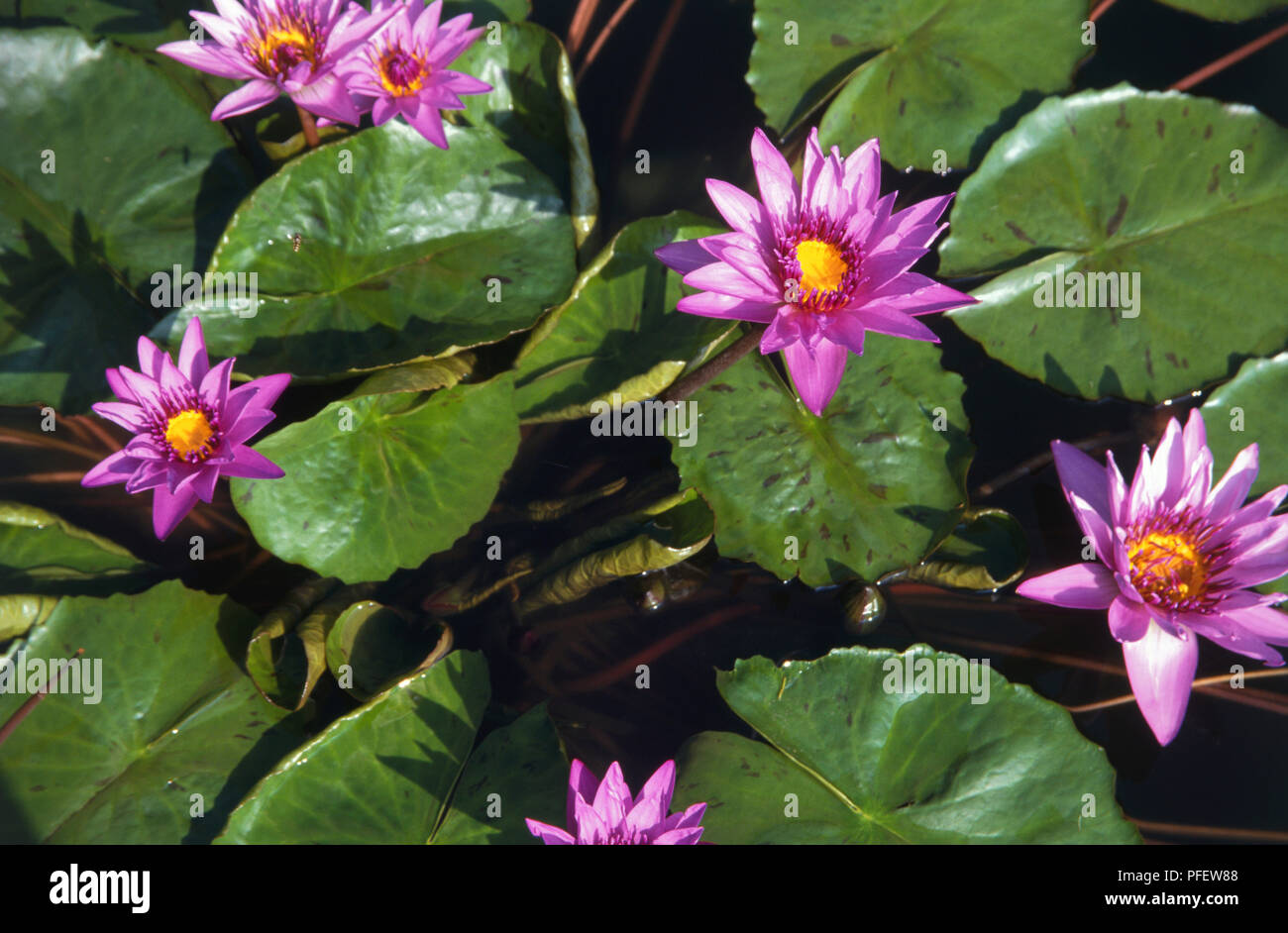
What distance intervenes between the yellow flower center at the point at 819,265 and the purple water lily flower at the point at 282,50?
60.2 inches

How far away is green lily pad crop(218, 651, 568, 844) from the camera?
7.94 ft

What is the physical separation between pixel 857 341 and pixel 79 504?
3259mm

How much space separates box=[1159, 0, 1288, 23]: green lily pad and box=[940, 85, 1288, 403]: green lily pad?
876 millimetres

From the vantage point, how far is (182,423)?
8.01 ft

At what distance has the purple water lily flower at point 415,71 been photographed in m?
2.65

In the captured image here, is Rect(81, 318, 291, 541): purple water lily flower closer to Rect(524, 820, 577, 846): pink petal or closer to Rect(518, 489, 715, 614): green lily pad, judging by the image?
Rect(518, 489, 715, 614): green lily pad

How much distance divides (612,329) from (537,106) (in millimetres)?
1019

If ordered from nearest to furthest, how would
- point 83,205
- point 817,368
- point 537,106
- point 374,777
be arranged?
point 817,368 < point 374,777 < point 83,205 < point 537,106

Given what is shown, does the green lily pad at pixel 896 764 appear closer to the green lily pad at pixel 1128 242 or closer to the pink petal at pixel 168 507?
the green lily pad at pixel 1128 242

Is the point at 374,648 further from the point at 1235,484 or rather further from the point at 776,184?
the point at 1235,484

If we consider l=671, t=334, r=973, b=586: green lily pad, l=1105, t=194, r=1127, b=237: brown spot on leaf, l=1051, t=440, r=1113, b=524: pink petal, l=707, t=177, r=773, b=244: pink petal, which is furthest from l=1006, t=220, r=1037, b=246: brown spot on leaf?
l=707, t=177, r=773, b=244: pink petal

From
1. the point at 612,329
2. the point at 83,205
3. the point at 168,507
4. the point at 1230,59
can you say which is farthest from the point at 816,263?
the point at 1230,59

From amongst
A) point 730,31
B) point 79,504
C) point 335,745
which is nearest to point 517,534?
point 335,745

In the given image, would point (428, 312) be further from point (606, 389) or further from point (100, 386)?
point (100, 386)
